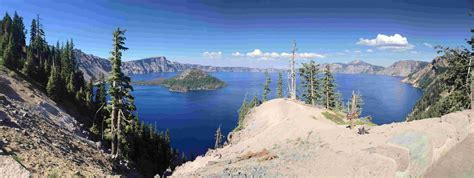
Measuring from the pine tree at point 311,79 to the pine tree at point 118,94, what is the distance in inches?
1647

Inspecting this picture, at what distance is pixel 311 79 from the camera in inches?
2680

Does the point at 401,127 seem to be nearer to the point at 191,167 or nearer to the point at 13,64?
the point at 191,167

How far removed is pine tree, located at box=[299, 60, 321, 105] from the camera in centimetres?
6681

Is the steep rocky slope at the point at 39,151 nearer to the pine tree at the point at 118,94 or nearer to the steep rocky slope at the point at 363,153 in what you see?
the pine tree at the point at 118,94

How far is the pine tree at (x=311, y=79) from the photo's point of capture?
219 ft

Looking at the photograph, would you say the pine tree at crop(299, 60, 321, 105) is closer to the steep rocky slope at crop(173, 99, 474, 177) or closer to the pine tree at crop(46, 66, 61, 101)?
the steep rocky slope at crop(173, 99, 474, 177)

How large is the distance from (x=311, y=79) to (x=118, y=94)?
4458 centimetres

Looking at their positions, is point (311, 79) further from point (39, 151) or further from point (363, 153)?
point (39, 151)

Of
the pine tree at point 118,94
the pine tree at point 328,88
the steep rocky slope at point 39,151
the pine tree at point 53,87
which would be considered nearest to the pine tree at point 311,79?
the pine tree at point 328,88

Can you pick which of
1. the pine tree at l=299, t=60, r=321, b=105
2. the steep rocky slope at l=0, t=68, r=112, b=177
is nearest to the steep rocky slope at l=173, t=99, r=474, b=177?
the steep rocky slope at l=0, t=68, r=112, b=177

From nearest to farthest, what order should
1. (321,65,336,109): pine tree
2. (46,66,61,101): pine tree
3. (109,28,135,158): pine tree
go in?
(109,28,135,158): pine tree, (321,65,336,109): pine tree, (46,66,61,101): pine tree

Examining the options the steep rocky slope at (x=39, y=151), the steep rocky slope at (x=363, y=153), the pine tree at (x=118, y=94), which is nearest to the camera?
the steep rocky slope at (x=39, y=151)

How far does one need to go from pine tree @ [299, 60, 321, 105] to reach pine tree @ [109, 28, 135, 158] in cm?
4184

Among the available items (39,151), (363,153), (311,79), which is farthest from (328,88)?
(39,151)
